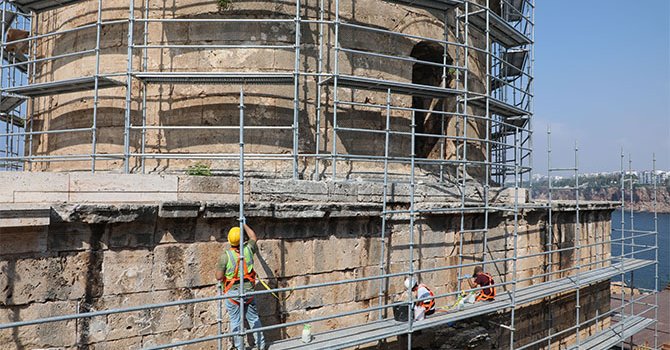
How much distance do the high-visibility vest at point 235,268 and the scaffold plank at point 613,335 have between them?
7260mm

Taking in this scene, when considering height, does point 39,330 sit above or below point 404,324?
above

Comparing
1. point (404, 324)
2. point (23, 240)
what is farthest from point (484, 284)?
point (23, 240)

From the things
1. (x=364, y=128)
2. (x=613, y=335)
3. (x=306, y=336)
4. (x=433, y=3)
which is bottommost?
(x=613, y=335)

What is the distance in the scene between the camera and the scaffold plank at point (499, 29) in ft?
30.6

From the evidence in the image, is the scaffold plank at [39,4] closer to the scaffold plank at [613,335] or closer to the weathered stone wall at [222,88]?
the weathered stone wall at [222,88]

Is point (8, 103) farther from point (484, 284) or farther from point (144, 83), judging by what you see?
point (484, 284)

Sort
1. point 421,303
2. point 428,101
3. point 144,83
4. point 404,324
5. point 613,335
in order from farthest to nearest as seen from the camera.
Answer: point 613,335, point 428,101, point 144,83, point 421,303, point 404,324

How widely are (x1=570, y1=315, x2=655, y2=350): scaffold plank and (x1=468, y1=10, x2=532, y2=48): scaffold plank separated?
6.65m

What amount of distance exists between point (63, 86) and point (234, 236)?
4.53 meters

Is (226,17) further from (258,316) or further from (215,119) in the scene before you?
(258,316)

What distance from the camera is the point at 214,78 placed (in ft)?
23.5

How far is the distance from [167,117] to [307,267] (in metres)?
3.54

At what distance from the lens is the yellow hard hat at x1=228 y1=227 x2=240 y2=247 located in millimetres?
5113

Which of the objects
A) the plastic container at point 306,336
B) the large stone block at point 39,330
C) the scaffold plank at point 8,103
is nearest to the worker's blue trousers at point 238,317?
the plastic container at point 306,336
